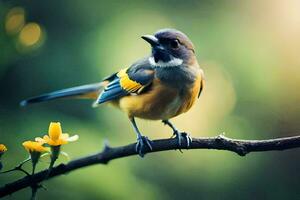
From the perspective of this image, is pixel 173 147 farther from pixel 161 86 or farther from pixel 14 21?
pixel 14 21

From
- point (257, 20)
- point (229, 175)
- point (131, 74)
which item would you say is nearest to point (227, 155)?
point (229, 175)

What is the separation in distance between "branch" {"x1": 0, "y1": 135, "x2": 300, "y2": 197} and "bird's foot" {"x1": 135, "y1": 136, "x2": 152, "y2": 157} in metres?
0.04

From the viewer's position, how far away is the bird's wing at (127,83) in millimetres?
1123

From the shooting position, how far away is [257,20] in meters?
Answer: 1.38

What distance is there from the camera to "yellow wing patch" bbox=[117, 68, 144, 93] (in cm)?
113

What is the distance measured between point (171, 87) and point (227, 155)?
0.71ft

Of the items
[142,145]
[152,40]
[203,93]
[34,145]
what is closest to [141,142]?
[142,145]

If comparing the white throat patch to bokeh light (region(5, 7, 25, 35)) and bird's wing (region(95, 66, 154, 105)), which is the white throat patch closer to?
bird's wing (region(95, 66, 154, 105))

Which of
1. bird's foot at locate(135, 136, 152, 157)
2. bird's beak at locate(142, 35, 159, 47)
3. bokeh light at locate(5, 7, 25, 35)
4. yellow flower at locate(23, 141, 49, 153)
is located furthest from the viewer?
bokeh light at locate(5, 7, 25, 35)

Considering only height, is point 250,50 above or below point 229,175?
above

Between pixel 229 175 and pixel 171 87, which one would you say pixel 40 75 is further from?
pixel 229 175

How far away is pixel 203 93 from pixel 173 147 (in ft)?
1.78

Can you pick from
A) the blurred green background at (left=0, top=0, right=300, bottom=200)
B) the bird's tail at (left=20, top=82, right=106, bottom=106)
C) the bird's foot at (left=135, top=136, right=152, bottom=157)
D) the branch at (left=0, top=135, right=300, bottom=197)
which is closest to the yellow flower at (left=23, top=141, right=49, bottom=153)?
the branch at (left=0, top=135, right=300, bottom=197)

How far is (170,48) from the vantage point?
105 centimetres
